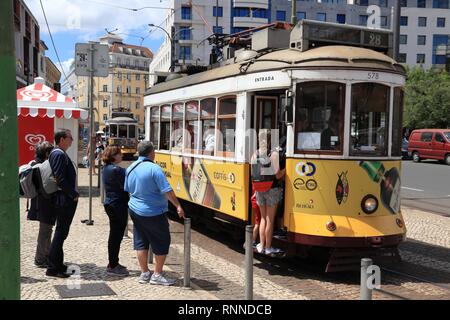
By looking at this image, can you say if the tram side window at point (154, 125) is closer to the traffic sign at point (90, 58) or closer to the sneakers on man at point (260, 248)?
the traffic sign at point (90, 58)

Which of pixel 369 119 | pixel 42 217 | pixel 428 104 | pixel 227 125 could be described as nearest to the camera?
pixel 42 217

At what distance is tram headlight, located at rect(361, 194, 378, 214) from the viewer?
678 centimetres

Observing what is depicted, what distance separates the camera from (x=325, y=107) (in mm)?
6961

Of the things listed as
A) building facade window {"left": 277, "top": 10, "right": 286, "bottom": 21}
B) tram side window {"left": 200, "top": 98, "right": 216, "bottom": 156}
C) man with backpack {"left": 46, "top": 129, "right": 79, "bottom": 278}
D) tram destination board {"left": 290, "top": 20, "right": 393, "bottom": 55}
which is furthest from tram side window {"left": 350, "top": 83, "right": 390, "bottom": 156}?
building facade window {"left": 277, "top": 10, "right": 286, "bottom": 21}

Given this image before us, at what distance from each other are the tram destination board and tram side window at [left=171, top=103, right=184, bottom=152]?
10.9ft

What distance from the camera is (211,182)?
8.62 metres

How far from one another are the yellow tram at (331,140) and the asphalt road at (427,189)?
642 centimetres

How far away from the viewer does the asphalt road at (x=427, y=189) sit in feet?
46.7

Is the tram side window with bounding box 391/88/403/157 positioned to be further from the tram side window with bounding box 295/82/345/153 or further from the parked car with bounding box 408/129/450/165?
the parked car with bounding box 408/129/450/165

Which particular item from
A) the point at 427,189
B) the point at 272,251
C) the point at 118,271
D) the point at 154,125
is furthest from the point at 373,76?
the point at 427,189

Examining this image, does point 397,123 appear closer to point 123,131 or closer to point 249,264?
point 249,264

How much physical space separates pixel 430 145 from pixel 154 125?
76.9 ft

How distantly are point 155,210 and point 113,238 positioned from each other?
3.25ft
